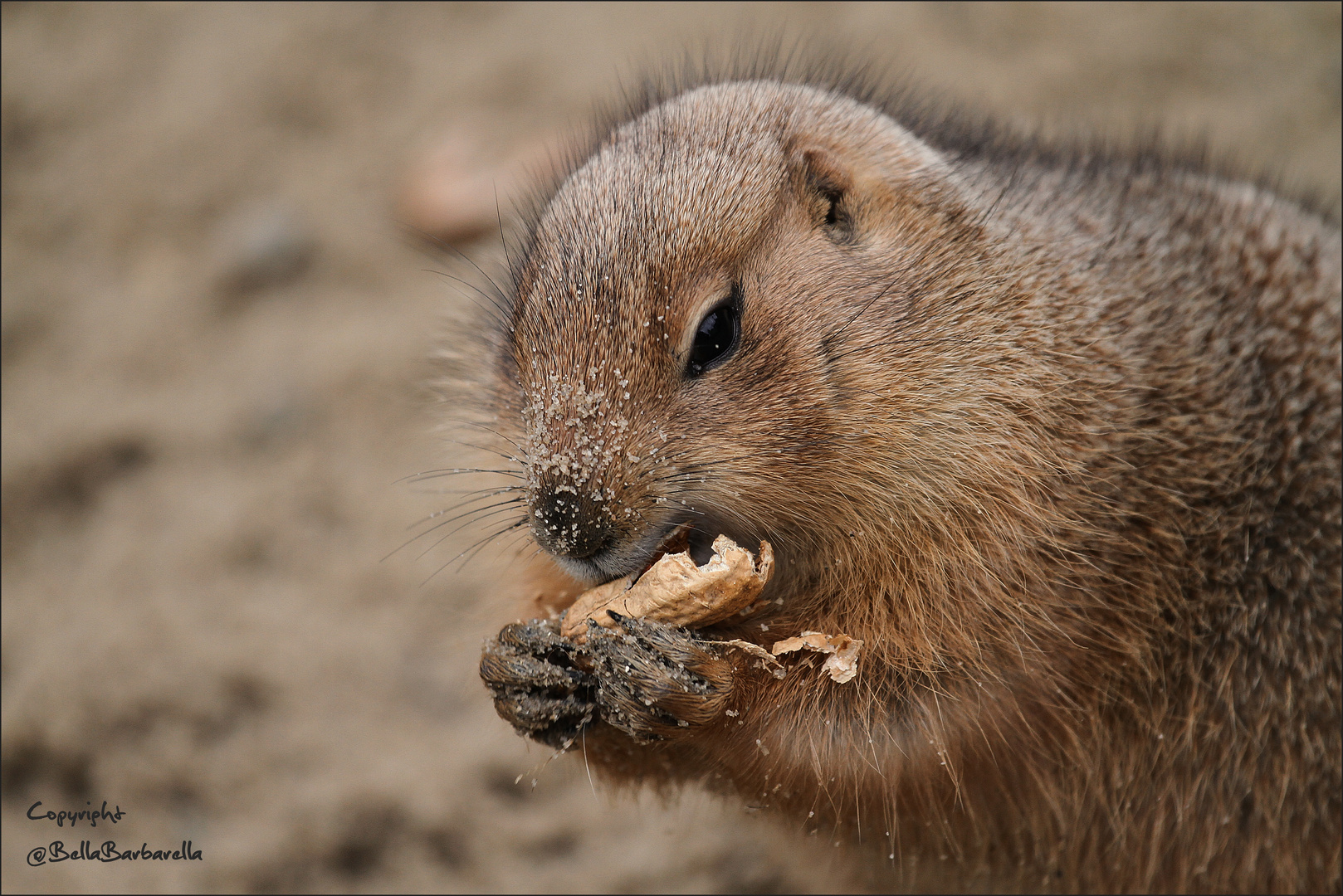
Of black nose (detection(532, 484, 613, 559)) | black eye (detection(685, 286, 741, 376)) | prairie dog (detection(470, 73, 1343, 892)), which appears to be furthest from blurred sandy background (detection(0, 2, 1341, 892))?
black eye (detection(685, 286, 741, 376))

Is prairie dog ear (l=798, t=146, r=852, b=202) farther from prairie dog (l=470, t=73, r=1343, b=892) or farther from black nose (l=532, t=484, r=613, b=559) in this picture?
black nose (l=532, t=484, r=613, b=559)

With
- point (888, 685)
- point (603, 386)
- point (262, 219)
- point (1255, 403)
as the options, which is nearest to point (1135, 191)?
point (1255, 403)

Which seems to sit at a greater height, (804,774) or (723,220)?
(723,220)

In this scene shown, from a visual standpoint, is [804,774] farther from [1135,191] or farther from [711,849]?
[1135,191]

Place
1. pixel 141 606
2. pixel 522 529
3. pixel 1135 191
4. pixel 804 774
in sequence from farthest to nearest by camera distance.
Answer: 1. pixel 141 606
2. pixel 1135 191
3. pixel 522 529
4. pixel 804 774

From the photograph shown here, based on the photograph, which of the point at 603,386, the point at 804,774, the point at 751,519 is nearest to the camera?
the point at 603,386

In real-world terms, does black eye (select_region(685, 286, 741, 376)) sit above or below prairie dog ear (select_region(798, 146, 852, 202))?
below

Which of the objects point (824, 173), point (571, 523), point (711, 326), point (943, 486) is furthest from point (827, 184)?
point (571, 523)

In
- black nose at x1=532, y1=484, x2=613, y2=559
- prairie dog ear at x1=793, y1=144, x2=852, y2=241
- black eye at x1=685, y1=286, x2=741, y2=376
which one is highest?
prairie dog ear at x1=793, y1=144, x2=852, y2=241

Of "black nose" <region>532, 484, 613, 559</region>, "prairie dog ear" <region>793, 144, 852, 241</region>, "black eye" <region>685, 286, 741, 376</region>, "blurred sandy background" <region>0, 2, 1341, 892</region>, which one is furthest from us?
"blurred sandy background" <region>0, 2, 1341, 892</region>
